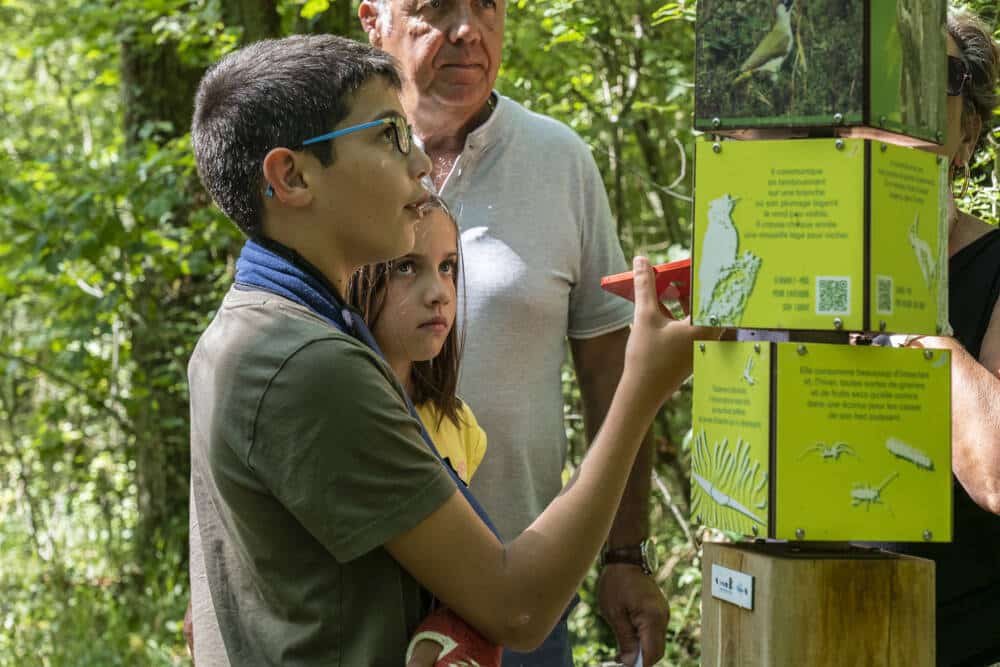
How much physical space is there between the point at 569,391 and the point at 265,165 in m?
3.96

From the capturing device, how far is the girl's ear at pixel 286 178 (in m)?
1.73

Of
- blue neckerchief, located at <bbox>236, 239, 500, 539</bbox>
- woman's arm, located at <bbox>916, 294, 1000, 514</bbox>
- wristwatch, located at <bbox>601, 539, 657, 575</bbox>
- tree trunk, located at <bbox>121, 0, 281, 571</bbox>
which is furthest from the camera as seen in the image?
tree trunk, located at <bbox>121, 0, 281, 571</bbox>

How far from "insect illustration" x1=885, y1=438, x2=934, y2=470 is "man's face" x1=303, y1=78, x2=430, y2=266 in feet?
2.69

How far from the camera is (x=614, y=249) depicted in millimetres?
2818

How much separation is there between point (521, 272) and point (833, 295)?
1.19m

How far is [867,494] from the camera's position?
1561 millimetres

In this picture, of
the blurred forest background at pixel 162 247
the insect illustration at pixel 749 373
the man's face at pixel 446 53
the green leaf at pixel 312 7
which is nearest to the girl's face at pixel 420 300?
the man's face at pixel 446 53

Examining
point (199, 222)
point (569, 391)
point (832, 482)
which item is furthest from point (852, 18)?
point (199, 222)

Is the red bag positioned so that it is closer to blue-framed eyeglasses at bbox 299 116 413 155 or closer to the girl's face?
blue-framed eyeglasses at bbox 299 116 413 155

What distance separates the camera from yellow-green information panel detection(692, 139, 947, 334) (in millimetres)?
1517

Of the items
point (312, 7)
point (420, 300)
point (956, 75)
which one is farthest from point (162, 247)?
point (956, 75)

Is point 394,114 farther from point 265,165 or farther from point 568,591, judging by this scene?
point 568,591

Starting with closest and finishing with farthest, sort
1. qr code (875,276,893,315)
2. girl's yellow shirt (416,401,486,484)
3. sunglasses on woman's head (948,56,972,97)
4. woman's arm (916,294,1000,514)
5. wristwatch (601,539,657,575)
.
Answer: qr code (875,276,893,315), woman's arm (916,294,1000,514), sunglasses on woman's head (948,56,972,97), girl's yellow shirt (416,401,486,484), wristwatch (601,539,657,575)

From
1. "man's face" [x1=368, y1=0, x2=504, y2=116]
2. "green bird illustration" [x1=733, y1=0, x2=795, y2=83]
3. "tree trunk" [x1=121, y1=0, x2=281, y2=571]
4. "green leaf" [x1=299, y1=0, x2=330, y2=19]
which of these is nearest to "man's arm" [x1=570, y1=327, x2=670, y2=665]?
"man's face" [x1=368, y1=0, x2=504, y2=116]
